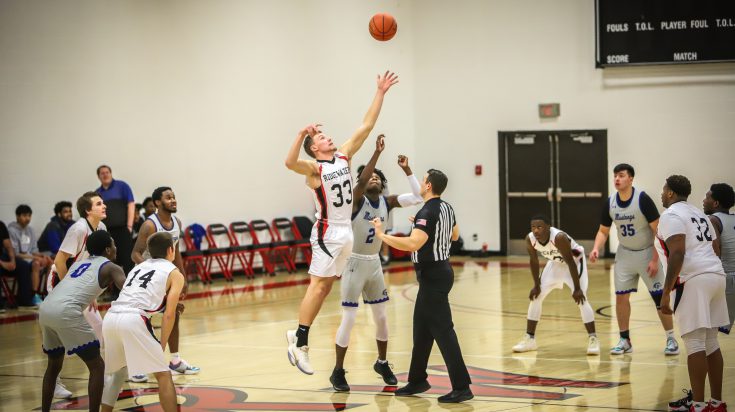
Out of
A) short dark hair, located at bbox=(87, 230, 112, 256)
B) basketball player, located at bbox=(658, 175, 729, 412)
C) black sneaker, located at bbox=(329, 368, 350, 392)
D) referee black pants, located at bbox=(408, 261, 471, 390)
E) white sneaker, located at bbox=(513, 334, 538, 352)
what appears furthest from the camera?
white sneaker, located at bbox=(513, 334, 538, 352)

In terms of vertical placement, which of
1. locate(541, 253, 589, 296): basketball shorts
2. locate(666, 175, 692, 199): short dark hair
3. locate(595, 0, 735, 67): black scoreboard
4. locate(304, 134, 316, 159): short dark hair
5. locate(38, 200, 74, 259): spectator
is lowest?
locate(541, 253, 589, 296): basketball shorts

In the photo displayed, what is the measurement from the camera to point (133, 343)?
7.31 meters

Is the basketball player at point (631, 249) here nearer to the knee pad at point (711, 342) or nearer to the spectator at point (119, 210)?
the knee pad at point (711, 342)

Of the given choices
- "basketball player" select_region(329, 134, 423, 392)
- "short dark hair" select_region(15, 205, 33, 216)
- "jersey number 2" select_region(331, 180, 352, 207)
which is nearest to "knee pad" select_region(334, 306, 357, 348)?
"basketball player" select_region(329, 134, 423, 392)

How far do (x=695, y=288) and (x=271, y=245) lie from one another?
42.8ft

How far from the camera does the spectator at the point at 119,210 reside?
15.5 m

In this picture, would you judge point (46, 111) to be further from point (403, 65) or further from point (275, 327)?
point (403, 65)

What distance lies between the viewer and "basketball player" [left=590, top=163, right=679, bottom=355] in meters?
10.4

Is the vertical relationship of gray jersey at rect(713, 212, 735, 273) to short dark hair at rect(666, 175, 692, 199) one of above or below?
below

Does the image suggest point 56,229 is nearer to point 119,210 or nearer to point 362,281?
point 119,210

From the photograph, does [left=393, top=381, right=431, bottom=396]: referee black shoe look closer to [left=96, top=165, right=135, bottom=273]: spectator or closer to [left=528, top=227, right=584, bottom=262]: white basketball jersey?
[left=528, top=227, right=584, bottom=262]: white basketball jersey

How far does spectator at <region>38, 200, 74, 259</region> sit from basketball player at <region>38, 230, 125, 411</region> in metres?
8.46

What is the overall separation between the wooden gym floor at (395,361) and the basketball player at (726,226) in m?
0.91

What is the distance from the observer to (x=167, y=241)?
764 centimetres
